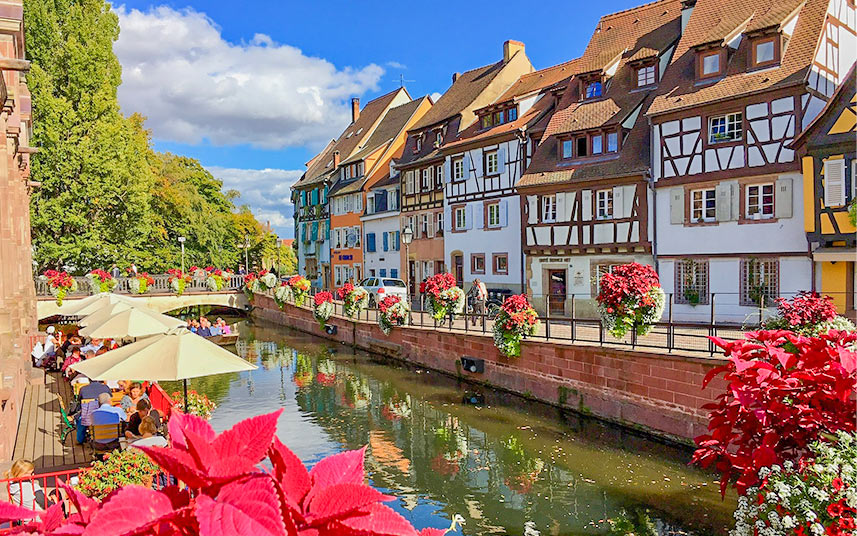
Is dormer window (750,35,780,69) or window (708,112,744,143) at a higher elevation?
dormer window (750,35,780,69)

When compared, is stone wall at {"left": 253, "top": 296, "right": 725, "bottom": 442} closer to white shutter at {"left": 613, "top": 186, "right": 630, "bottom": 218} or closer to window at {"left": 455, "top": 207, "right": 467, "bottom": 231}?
white shutter at {"left": 613, "top": 186, "right": 630, "bottom": 218}

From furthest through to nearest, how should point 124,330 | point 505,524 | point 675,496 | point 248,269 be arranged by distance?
1. point 248,269
2. point 124,330
3. point 675,496
4. point 505,524

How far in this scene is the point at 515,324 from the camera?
53.8ft

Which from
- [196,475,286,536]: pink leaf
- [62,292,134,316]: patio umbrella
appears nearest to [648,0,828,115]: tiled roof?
[62,292,134,316]: patio umbrella

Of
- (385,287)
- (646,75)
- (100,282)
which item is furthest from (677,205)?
(100,282)

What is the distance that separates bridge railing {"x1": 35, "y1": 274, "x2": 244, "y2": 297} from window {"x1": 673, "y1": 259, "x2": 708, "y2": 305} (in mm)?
24900

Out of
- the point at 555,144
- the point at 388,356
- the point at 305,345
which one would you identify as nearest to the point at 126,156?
the point at 305,345

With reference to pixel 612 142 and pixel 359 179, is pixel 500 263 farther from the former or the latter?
pixel 359 179

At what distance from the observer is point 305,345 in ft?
92.2

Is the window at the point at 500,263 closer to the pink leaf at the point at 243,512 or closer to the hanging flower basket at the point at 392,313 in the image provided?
the hanging flower basket at the point at 392,313

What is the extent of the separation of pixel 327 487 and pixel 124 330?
41.8 ft

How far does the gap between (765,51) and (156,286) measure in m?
29.3

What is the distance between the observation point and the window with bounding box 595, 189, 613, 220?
74.7 feet

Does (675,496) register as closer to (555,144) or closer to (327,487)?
(327,487)
